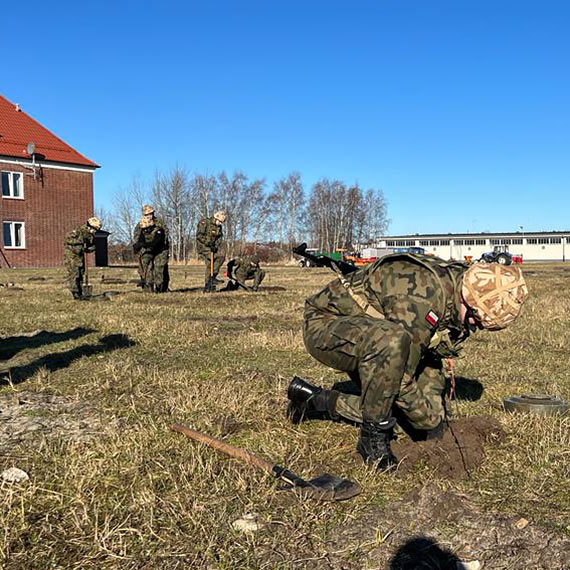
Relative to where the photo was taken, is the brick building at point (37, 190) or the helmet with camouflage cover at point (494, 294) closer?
the helmet with camouflage cover at point (494, 294)

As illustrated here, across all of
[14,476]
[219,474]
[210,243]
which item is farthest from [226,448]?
[210,243]

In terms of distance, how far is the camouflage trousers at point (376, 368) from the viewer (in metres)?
3.61

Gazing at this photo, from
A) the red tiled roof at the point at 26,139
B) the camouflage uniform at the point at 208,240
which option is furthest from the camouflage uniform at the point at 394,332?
the red tiled roof at the point at 26,139

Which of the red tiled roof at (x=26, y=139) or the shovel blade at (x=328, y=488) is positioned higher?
the red tiled roof at (x=26, y=139)

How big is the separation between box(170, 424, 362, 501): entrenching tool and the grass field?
54 mm

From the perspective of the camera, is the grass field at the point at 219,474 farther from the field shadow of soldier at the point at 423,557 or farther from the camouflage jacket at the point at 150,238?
the camouflage jacket at the point at 150,238

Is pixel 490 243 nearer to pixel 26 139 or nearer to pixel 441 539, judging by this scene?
pixel 26 139

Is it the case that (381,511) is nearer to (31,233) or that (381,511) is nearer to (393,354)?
(393,354)

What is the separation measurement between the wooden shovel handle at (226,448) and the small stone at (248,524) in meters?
0.44

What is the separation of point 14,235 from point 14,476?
35186 mm

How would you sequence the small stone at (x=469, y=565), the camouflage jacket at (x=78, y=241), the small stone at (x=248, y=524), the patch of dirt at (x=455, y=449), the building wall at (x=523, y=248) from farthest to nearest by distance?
the building wall at (x=523, y=248)
the camouflage jacket at (x=78, y=241)
the patch of dirt at (x=455, y=449)
the small stone at (x=248, y=524)
the small stone at (x=469, y=565)

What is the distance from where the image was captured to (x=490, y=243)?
9269cm

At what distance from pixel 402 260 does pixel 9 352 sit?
17.9ft

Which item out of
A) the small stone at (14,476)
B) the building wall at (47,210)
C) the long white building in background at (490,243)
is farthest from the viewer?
the long white building in background at (490,243)
